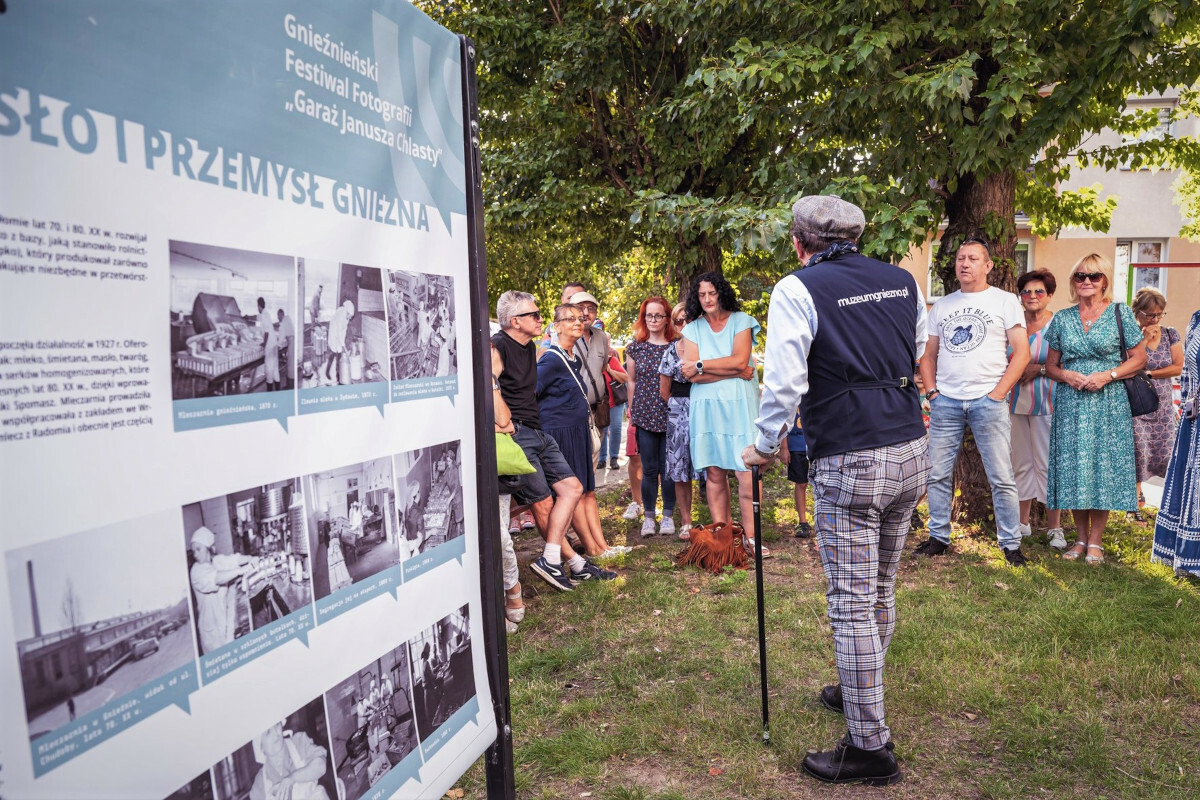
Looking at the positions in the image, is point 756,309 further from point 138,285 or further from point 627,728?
point 138,285

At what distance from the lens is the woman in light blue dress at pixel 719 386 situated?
258 inches

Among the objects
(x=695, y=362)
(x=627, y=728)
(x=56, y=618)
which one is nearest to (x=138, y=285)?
(x=56, y=618)

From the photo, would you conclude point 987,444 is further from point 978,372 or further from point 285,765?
point 285,765

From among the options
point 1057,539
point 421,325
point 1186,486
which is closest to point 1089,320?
point 1186,486

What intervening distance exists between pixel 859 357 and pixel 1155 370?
16.2 feet

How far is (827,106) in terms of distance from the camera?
24.7 feet

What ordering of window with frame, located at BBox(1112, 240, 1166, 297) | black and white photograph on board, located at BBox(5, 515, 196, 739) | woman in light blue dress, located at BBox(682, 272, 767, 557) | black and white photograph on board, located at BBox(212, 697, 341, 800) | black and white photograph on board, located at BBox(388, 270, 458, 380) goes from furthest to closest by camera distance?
window with frame, located at BBox(1112, 240, 1166, 297)
woman in light blue dress, located at BBox(682, 272, 767, 557)
black and white photograph on board, located at BBox(388, 270, 458, 380)
black and white photograph on board, located at BBox(212, 697, 341, 800)
black and white photograph on board, located at BBox(5, 515, 196, 739)

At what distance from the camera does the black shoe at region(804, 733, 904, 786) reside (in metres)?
3.37

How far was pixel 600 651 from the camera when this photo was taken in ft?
16.1

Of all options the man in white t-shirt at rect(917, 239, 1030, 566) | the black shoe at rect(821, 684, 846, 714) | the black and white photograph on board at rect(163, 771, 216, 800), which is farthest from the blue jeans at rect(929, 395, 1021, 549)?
the black and white photograph on board at rect(163, 771, 216, 800)

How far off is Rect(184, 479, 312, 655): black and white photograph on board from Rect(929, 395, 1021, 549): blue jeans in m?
5.22

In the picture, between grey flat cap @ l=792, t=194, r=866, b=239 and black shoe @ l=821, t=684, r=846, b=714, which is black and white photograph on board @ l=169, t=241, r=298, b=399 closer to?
A: grey flat cap @ l=792, t=194, r=866, b=239

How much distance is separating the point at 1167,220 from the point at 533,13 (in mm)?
25397

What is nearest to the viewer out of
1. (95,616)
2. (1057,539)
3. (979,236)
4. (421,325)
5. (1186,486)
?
(95,616)
